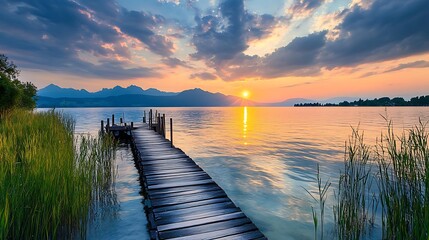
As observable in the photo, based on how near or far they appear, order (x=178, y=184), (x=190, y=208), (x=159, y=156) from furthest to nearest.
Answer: (x=159, y=156) < (x=178, y=184) < (x=190, y=208)

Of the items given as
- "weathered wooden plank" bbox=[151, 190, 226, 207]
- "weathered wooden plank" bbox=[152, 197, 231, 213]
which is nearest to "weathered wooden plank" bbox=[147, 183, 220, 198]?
"weathered wooden plank" bbox=[151, 190, 226, 207]

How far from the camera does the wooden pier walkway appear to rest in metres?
4.28

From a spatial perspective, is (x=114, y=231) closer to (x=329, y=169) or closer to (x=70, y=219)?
(x=70, y=219)

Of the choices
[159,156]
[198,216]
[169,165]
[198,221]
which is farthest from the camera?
[159,156]

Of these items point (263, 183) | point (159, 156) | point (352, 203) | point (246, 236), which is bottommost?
point (263, 183)

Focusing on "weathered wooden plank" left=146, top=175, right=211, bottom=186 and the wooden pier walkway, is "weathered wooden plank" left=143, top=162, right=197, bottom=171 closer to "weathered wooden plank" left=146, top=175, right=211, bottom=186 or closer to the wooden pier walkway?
the wooden pier walkway

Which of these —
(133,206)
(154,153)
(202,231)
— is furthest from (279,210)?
(154,153)

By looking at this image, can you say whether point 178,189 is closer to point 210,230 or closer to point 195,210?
point 195,210

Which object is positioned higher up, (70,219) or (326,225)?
(70,219)

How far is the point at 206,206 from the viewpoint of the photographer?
212 inches

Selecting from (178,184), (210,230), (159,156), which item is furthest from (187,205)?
(159,156)

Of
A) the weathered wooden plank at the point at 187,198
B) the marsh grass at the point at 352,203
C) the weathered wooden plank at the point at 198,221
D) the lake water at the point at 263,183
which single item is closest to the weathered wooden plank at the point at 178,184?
the weathered wooden plank at the point at 187,198

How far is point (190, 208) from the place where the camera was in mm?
5254

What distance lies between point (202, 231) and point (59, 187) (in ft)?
8.83
